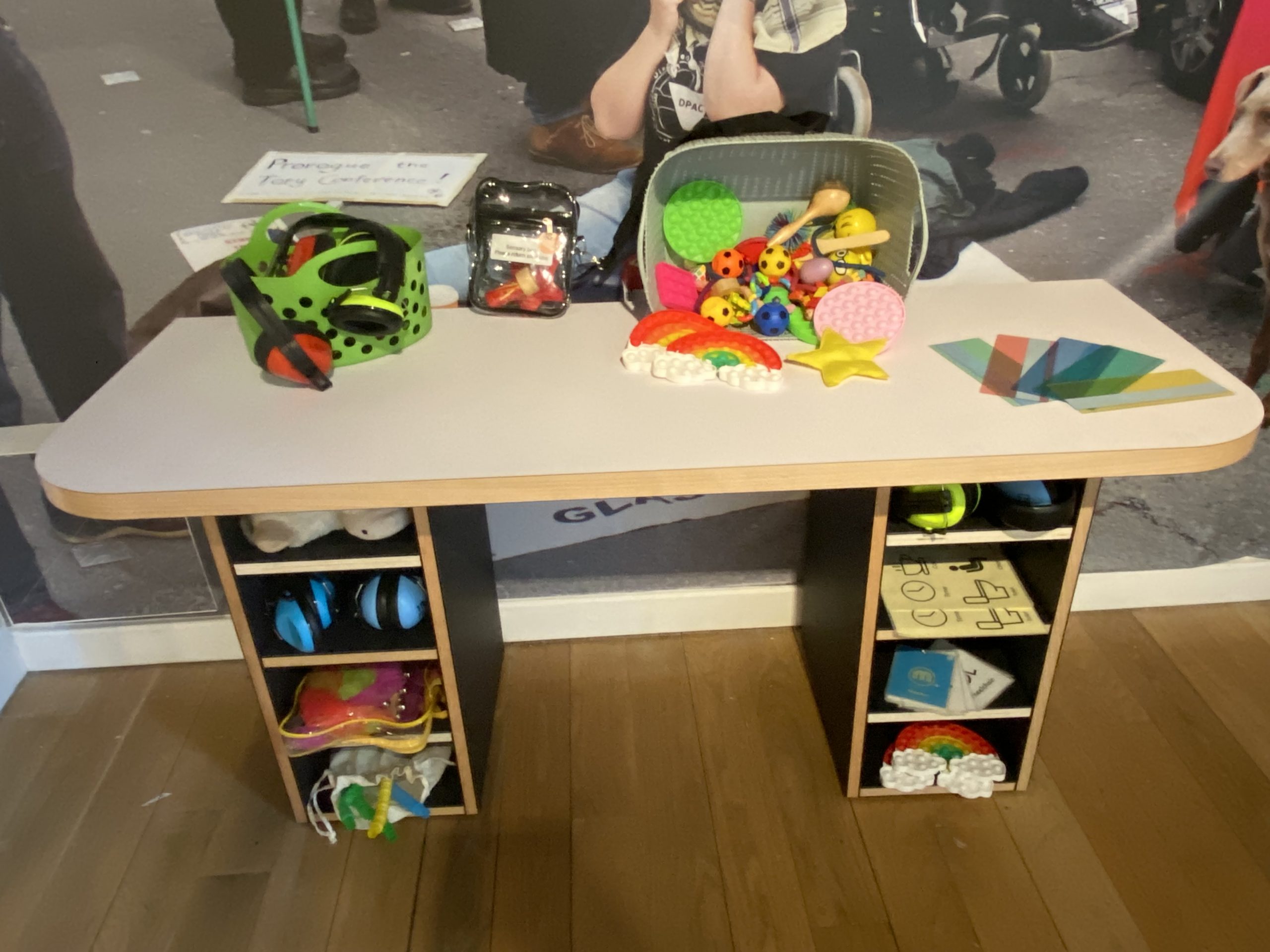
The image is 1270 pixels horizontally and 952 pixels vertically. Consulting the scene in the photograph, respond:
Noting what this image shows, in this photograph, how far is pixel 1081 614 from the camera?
177 cm

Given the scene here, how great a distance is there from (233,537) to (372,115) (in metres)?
0.63

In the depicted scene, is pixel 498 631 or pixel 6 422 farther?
pixel 498 631

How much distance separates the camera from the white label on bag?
129cm

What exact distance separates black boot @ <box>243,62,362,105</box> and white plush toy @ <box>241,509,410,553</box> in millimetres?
592

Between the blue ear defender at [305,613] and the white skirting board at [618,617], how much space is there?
483mm

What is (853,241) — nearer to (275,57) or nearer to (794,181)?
(794,181)

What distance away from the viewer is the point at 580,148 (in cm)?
132

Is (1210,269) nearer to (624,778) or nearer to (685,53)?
(685,53)

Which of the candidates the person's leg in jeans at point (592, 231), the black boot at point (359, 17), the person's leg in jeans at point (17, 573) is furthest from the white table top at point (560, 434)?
the person's leg in jeans at point (17, 573)

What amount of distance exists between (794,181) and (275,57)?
73 centimetres

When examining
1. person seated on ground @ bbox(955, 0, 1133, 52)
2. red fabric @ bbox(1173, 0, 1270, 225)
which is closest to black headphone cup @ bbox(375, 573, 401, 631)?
person seated on ground @ bbox(955, 0, 1133, 52)

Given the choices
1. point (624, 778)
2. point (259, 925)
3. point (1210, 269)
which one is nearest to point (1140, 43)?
point (1210, 269)

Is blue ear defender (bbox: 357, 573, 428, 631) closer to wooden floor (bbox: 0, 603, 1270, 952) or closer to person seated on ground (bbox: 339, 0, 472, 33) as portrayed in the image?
wooden floor (bbox: 0, 603, 1270, 952)

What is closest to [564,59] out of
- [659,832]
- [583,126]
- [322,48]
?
[583,126]
